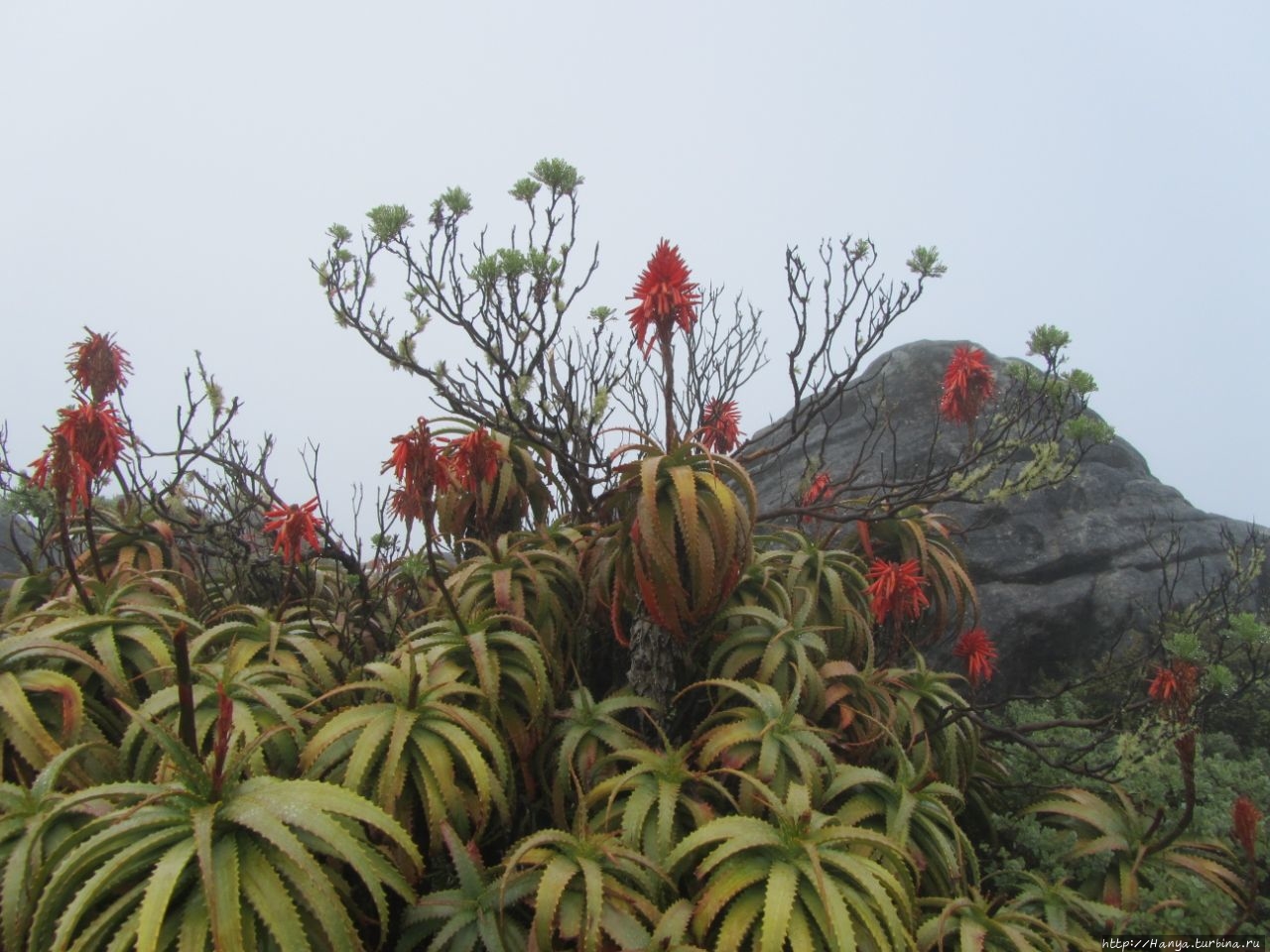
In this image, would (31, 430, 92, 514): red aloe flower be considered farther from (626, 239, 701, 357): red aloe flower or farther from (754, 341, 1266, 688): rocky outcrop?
(754, 341, 1266, 688): rocky outcrop

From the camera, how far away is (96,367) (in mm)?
3492

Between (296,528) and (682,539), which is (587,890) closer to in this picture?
(682,539)

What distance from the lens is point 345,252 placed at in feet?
12.7

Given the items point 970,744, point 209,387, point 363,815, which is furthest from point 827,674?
point 209,387

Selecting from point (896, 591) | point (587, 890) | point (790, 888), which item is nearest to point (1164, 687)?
point (896, 591)

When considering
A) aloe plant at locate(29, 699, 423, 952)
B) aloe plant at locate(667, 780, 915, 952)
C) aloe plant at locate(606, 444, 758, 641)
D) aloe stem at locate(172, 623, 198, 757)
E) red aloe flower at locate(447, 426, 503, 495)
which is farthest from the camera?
red aloe flower at locate(447, 426, 503, 495)

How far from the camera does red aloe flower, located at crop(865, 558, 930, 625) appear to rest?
135 inches

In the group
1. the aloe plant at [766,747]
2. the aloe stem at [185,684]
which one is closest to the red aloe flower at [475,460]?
the aloe plant at [766,747]

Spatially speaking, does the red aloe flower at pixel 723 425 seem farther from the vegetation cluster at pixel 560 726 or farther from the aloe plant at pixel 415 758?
A: the aloe plant at pixel 415 758

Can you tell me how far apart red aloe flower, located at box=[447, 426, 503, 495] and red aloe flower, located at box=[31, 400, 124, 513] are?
112cm

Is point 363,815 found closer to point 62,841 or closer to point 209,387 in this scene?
point 62,841

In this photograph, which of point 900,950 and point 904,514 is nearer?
point 900,950

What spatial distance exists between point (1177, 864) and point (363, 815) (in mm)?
2673

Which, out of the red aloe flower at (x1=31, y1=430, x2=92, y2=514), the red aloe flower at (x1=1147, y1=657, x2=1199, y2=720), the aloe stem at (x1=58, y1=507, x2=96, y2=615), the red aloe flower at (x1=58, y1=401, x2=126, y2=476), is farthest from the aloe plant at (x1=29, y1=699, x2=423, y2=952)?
the red aloe flower at (x1=1147, y1=657, x2=1199, y2=720)
